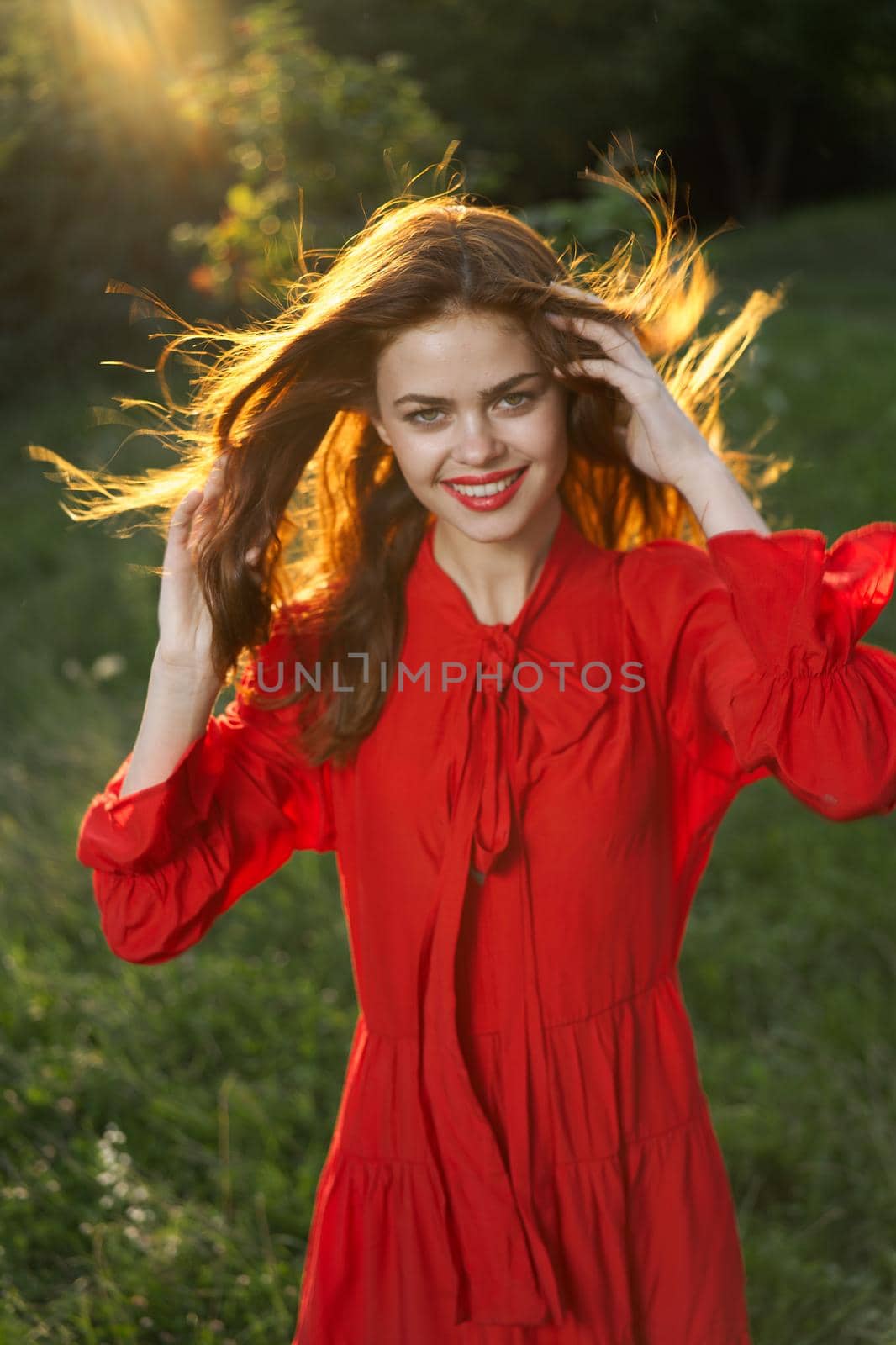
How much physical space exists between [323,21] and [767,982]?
14.9m

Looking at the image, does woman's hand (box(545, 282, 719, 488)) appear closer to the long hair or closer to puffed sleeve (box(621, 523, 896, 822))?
the long hair

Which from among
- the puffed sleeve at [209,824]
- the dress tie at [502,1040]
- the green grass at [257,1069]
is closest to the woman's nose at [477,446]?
the dress tie at [502,1040]

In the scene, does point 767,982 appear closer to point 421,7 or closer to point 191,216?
point 191,216

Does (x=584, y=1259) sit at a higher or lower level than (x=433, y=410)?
lower

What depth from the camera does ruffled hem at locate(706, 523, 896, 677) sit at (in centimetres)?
160

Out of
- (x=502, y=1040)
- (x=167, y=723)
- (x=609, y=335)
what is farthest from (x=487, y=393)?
(x=502, y=1040)

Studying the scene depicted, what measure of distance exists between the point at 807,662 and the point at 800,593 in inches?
3.2

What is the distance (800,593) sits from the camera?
1.61 metres

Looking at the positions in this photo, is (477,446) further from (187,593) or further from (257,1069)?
(257,1069)

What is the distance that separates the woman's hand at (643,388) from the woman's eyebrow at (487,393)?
0.05 m

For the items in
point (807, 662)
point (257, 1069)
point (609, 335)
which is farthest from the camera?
point (257, 1069)

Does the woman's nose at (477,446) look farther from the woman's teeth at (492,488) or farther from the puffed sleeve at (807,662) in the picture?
the puffed sleeve at (807,662)

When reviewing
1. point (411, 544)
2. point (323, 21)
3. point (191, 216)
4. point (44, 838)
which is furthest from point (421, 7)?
point (411, 544)

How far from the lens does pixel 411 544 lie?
6.30ft
